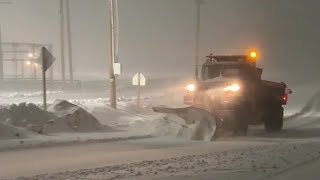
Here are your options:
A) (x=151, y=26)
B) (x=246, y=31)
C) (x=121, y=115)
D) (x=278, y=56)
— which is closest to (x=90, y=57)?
(x=151, y=26)

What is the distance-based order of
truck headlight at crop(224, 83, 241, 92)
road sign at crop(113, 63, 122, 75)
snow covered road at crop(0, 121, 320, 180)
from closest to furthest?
snow covered road at crop(0, 121, 320, 180)
truck headlight at crop(224, 83, 241, 92)
road sign at crop(113, 63, 122, 75)

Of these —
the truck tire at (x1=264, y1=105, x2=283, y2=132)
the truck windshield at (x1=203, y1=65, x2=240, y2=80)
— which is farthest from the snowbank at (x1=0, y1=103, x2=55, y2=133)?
the truck tire at (x1=264, y1=105, x2=283, y2=132)

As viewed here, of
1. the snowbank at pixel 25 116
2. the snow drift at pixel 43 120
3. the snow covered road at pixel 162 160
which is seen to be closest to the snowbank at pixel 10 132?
the snow drift at pixel 43 120

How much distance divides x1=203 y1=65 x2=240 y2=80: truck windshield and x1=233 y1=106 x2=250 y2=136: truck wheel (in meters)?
1.38

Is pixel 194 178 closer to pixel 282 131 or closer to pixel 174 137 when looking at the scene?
pixel 174 137

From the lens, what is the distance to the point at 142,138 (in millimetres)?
18406

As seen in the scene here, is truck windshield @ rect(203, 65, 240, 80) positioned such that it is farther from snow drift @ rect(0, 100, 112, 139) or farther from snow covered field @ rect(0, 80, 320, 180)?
snow drift @ rect(0, 100, 112, 139)

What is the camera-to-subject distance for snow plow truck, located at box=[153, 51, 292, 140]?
18750 millimetres

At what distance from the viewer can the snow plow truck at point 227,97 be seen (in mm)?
18750

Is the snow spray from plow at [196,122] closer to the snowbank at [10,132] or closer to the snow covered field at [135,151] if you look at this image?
the snow covered field at [135,151]

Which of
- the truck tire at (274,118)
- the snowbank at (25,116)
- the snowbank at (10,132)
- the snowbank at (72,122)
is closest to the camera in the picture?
the snowbank at (10,132)

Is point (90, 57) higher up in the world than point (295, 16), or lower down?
lower down

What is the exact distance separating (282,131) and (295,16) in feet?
396

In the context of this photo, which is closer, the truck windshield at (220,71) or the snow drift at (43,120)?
the snow drift at (43,120)
